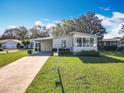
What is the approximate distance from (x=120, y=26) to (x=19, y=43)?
3716 cm

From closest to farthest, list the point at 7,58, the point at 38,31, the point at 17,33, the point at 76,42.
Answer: the point at 7,58 → the point at 76,42 → the point at 38,31 → the point at 17,33

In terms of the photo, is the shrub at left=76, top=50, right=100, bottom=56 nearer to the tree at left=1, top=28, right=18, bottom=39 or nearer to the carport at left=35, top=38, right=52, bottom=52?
the carport at left=35, top=38, right=52, bottom=52

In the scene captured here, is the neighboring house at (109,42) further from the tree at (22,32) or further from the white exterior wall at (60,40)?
the tree at (22,32)

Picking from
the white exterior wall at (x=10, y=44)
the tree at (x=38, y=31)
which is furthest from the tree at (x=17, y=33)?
the white exterior wall at (x=10, y=44)

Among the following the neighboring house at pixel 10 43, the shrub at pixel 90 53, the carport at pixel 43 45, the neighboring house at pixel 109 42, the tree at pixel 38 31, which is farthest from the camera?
the tree at pixel 38 31

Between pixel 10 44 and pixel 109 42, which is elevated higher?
pixel 109 42

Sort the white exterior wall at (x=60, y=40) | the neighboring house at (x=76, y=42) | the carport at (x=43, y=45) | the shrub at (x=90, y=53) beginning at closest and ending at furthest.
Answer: the shrub at (x=90, y=53)
the neighboring house at (x=76, y=42)
the white exterior wall at (x=60, y=40)
the carport at (x=43, y=45)

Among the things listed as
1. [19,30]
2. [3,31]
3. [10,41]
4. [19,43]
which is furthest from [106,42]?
[3,31]

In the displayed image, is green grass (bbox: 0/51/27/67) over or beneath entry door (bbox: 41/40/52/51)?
beneath

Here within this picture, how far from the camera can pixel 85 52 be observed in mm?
28328

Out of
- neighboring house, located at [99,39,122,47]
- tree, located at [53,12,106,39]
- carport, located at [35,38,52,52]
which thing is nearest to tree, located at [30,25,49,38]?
tree, located at [53,12,106,39]

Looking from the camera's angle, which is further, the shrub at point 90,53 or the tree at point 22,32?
the tree at point 22,32

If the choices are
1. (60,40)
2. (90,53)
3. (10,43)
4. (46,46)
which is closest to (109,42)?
(46,46)

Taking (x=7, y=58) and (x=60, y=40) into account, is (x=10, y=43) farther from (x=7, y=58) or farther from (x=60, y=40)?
(x=7, y=58)
